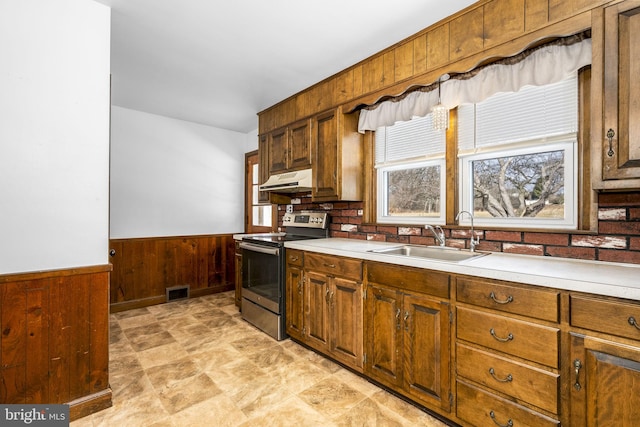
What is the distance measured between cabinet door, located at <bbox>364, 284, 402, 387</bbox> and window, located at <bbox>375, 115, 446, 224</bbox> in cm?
85

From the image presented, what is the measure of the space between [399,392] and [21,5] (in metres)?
3.30

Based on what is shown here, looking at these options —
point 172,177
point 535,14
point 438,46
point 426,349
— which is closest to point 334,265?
point 426,349

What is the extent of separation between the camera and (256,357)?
257 centimetres

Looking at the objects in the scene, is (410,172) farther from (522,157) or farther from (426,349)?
(426,349)

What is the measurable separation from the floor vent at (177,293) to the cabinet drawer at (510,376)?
3795mm

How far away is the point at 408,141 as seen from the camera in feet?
8.85

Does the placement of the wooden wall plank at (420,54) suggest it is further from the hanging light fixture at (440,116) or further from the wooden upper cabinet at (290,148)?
the wooden upper cabinet at (290,148)

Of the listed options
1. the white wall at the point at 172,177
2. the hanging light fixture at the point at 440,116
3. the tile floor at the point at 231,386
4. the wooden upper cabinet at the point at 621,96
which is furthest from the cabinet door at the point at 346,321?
the white wall at the point at 172,177

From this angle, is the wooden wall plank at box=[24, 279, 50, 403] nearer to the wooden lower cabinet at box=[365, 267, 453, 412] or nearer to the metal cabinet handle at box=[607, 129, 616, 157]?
the wooden lower cabinet at box=[365, 267, 453, 412]

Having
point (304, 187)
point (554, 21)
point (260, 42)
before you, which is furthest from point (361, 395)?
point (260, 42)

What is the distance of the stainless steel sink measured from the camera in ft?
6.93

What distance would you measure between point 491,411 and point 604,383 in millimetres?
528

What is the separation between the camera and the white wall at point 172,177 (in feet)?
12.7
